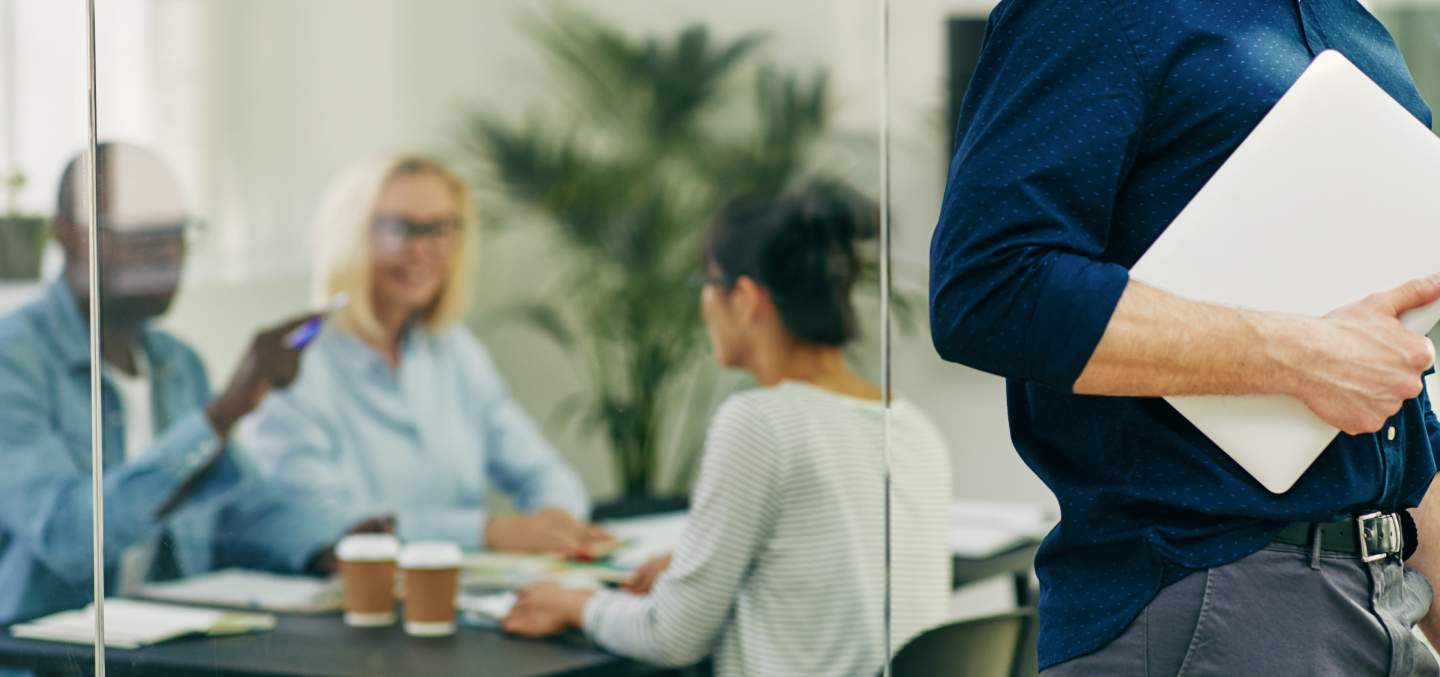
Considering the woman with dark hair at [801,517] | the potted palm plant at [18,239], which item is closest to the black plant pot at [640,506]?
the woman with dark hair at [801,517]

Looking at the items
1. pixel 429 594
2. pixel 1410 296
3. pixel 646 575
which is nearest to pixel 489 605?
pixel 429 594

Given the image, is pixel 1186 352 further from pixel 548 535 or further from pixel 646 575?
pixel 548 535

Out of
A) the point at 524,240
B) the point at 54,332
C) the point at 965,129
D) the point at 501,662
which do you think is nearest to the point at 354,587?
the point at 501,662

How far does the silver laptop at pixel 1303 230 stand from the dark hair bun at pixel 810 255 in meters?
0.99

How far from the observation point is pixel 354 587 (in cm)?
236

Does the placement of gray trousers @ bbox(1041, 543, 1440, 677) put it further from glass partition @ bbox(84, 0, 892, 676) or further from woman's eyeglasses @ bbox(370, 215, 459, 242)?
woman's eyeglasses @ bbox(370, 215, 459, 242)

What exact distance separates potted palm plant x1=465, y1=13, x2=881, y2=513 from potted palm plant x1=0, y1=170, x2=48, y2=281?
1.03m

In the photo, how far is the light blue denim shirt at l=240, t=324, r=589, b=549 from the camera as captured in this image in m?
3.38

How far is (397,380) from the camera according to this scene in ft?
11.9

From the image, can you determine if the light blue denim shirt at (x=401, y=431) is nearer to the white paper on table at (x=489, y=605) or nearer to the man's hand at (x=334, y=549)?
the man's hand at (x=334, y=549)

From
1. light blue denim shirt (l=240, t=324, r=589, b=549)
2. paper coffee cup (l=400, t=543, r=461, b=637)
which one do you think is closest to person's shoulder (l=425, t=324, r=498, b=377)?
light blue denim shirt (l=240, t=324, r=589, b=549)

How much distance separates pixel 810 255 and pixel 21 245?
5.27 feet

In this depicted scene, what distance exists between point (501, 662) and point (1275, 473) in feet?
4.29

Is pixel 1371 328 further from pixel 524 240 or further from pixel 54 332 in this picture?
Answer: pixel 524 240
